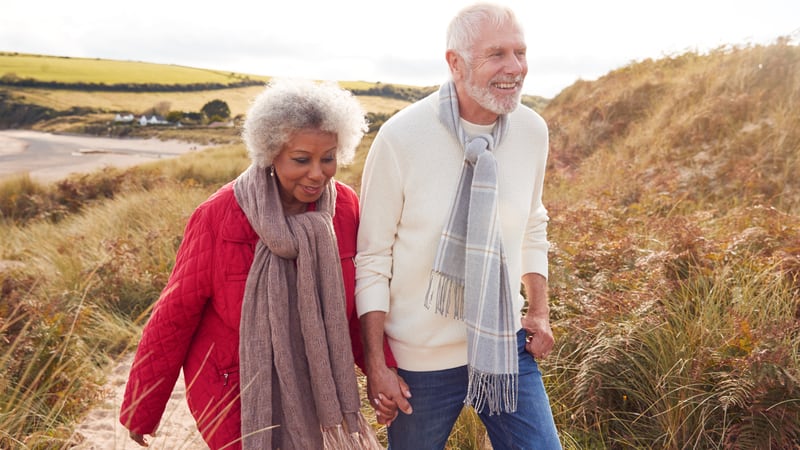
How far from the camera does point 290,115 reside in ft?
6.70

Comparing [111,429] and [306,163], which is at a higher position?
[306,163]

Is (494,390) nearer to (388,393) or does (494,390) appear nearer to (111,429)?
(388,393)

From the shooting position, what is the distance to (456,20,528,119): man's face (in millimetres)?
1994

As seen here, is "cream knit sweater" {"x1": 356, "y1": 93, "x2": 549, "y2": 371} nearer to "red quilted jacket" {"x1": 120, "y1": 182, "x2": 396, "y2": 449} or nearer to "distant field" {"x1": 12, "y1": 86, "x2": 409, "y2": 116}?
"red quilted jacket" {"x1": 120, "y1": 182, "x2": 396, "y2": 449}

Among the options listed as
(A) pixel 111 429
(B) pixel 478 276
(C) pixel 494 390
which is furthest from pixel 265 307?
(A) pixel 111 429

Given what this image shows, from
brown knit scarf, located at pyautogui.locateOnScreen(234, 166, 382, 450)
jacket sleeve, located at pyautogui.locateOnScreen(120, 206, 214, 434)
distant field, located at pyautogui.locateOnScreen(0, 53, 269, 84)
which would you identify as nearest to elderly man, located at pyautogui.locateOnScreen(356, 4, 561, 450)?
brown knit scarf, located at pyautogui.locateOnScreen(234, 166, 382, 450)

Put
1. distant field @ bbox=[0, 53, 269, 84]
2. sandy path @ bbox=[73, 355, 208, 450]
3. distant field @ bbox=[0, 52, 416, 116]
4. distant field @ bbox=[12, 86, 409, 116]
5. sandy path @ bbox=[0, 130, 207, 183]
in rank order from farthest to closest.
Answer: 1. distant field @ bbox=[0, 53, 269, 84]
2. distant field @ bbox=[0, 52, 416, 116]
3. distant field @ bbox=[12, 86, 409, 116]
4. sandy path @ bbox=[0, 130, 207, 183]
5. sandy path @ bbox=[73, 355, 208, 450]

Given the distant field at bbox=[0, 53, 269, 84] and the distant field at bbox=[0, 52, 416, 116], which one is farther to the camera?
the distant field at bbox=[0, 53, 269, 84]

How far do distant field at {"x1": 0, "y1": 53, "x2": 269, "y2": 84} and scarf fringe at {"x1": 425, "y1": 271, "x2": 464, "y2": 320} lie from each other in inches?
3238

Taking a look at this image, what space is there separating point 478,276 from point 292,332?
754 millimetres

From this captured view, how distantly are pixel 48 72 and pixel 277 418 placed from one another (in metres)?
88.5

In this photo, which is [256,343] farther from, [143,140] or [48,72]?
[48,72]

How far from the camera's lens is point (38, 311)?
417 centimetres

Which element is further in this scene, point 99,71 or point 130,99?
point 99,71
